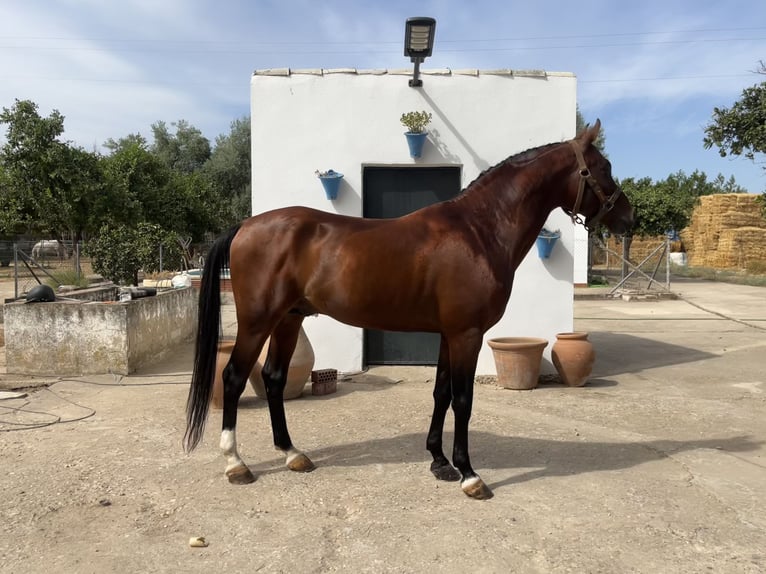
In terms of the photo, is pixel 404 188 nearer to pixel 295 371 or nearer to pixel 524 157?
pixel 295 371

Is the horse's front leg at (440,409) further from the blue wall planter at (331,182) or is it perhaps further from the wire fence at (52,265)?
the wire fence at (52,265)

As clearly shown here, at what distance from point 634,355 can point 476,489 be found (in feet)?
19.4

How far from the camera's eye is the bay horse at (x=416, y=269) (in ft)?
11.7

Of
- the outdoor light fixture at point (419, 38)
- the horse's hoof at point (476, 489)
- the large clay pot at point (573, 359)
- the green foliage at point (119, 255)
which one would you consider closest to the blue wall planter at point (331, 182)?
the outdoor light fixture at point (419, 38)

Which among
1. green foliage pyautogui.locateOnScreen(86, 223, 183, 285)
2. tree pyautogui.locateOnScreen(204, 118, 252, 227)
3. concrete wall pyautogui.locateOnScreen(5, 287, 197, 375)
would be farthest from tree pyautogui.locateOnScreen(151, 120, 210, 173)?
concrete wall pyautogui.locateOnScreen(5, 287, 197, 375)

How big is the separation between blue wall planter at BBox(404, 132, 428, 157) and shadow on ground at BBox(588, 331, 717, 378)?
3.51 meters

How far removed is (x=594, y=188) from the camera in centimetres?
375

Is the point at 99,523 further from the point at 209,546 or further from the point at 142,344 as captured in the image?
the point at 142,344

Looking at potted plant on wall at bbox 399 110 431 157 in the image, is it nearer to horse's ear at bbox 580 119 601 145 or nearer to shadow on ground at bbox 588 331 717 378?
horse's ear at bbox 580 119 601 145

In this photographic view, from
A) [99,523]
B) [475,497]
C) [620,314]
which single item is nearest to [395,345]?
[475,497]

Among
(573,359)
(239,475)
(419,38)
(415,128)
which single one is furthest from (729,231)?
(239,475)

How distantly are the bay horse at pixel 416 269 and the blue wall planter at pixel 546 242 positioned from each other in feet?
8.82

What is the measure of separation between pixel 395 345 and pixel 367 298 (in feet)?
11.5

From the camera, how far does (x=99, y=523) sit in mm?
3068
